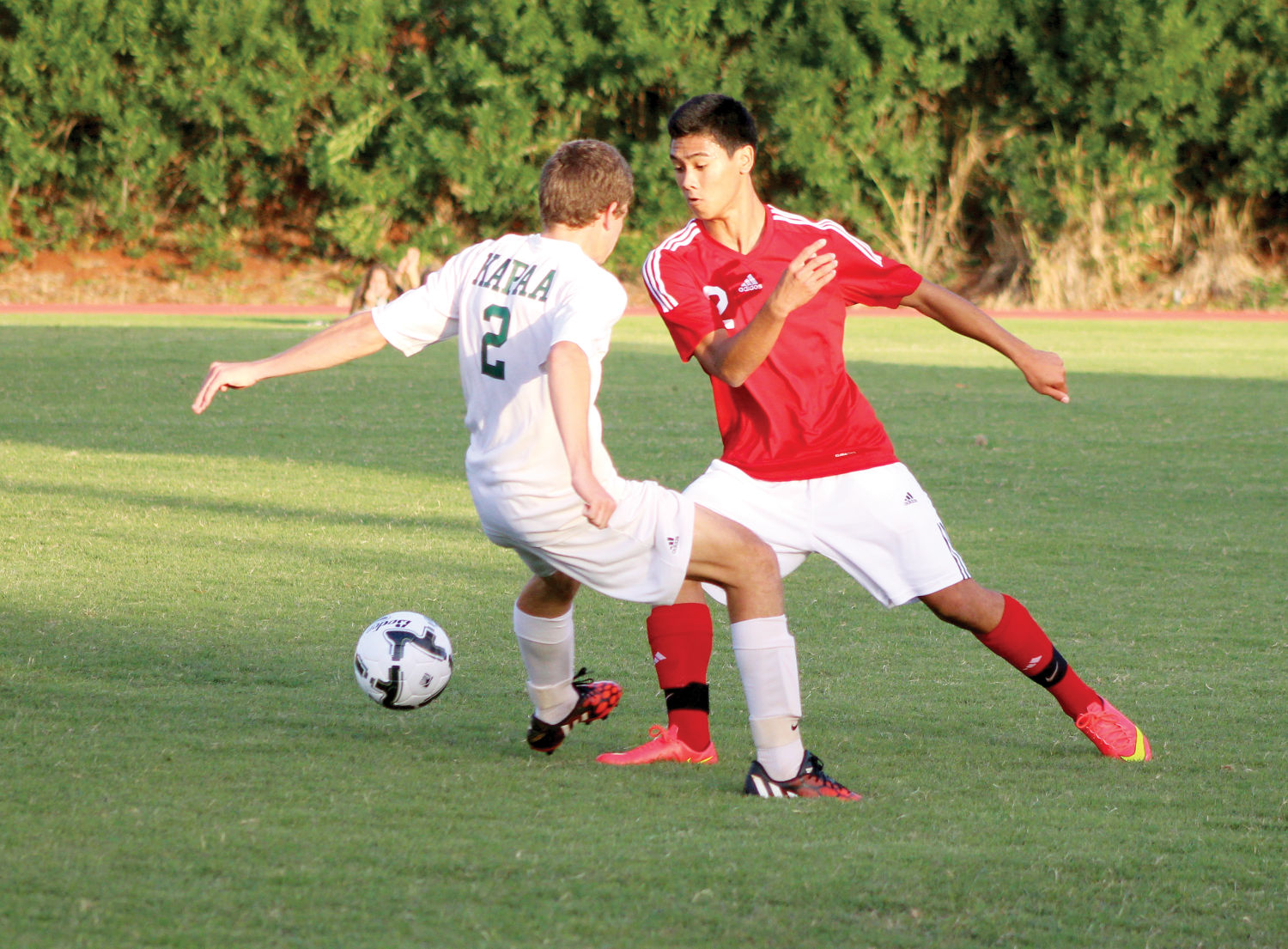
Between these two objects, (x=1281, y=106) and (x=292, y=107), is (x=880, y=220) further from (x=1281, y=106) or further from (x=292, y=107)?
(x=292, y=107)

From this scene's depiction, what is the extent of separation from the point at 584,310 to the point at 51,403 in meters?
10.7

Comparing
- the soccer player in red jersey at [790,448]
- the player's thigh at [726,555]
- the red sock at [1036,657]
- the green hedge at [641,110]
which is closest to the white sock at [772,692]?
the player's thigh at [726,555]

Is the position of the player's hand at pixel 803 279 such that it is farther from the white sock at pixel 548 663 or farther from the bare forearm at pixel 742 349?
the white sock at pixel 548 663

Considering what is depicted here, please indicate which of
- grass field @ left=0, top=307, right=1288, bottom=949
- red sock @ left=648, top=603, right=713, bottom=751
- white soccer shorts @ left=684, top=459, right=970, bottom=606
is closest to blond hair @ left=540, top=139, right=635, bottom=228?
white soccer shorts @ left=684, top=459, right=970, bottom=606

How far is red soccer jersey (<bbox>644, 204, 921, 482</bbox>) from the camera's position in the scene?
14.7ft

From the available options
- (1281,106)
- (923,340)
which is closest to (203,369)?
(923,340)

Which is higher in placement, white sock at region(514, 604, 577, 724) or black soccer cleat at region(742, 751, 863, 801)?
white sock at region(514, 604, 577, 724)

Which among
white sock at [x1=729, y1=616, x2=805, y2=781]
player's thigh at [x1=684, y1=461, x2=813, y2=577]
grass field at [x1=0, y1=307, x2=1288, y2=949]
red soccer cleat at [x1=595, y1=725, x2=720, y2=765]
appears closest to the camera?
grass field at [x1=0, y1=307, x2=1288, y2=949]

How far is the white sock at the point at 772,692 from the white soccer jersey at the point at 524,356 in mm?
567

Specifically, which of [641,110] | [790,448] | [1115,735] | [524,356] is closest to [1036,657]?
[1115,735]

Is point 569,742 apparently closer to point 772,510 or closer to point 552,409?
point 772,510

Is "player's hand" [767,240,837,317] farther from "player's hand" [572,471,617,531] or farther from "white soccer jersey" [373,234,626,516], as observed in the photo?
"player's hand" [572,471,617,531]

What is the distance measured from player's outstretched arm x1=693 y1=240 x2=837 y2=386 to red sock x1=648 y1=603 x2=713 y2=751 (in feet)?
2.29

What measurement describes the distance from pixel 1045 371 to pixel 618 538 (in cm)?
144
